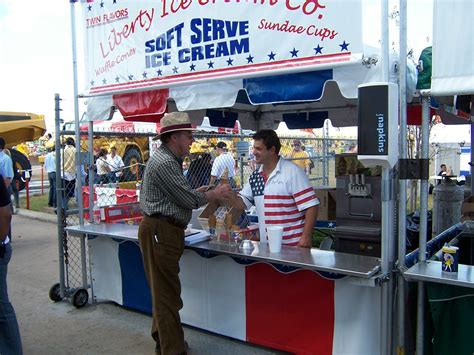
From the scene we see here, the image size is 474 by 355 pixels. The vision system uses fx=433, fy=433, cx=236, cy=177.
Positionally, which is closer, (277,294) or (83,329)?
(277,294)

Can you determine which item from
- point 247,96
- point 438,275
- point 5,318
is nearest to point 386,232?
point 438,275

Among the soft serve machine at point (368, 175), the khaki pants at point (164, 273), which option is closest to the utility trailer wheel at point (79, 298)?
the khaki pants at point (164, 273)

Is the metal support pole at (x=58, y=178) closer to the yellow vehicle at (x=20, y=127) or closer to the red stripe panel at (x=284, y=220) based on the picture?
the red stripe panel at (x=284, y=220)

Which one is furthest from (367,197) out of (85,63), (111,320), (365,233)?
(85,63)

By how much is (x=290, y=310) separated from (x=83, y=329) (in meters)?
2.21

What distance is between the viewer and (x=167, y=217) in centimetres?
338

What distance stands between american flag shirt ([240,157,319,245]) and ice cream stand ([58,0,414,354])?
9.9 inches

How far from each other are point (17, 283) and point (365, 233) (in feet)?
16.1

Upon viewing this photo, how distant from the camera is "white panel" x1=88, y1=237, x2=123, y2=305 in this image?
15.9 feet

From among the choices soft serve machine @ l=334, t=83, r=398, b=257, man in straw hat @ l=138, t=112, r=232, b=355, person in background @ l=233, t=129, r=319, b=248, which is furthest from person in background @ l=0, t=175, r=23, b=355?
soft serve machine @ l=334, t=83, r=398, b=257

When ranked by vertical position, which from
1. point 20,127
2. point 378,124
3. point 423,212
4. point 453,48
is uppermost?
point 20,127

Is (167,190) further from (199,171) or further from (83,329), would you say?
(199,171)

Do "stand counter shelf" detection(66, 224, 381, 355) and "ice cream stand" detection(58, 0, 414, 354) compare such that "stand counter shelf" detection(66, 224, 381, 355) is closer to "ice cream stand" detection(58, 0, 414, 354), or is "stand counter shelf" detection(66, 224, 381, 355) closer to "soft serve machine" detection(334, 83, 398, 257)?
"ice cream stand" detection(58, 0, 414, 354)

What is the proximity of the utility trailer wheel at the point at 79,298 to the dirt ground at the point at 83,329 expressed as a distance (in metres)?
0.06
